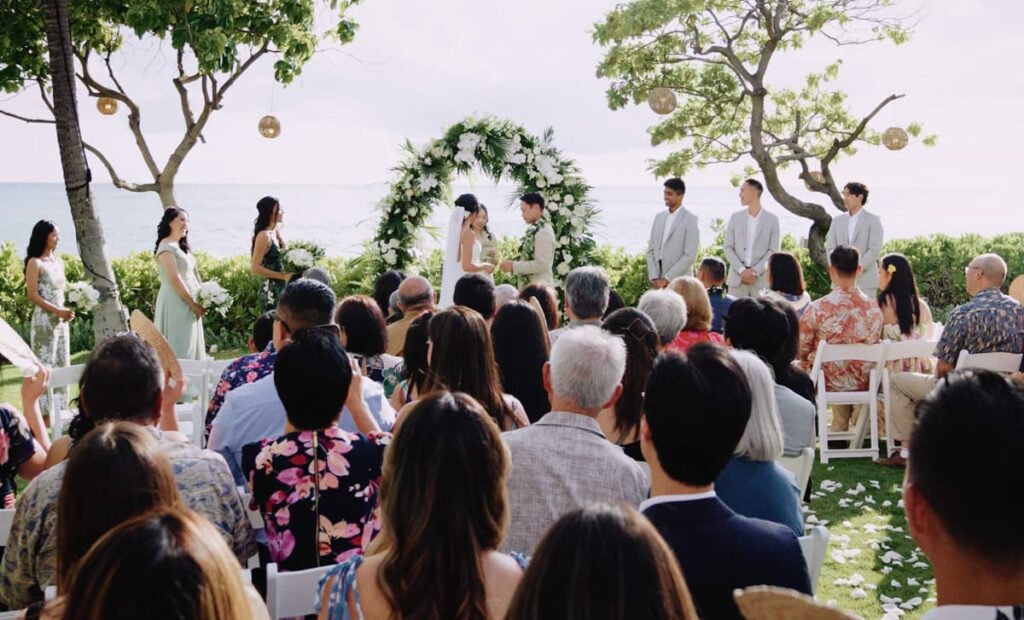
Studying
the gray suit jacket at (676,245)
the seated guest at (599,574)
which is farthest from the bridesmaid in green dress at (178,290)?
the seated guest at (599,574)

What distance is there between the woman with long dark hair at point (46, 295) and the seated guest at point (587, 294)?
5.09m

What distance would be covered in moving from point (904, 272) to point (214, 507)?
20.0 feet

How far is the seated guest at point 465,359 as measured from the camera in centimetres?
398

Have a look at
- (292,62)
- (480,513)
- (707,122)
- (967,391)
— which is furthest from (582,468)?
(707,122)

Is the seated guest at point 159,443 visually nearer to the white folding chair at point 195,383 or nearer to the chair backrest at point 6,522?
the chair backrest at point 6,522

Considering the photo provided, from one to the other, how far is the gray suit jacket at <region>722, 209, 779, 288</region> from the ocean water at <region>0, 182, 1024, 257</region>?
147 centimetres

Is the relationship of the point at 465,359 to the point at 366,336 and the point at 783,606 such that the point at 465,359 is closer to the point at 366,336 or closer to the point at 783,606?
the point at 366,336

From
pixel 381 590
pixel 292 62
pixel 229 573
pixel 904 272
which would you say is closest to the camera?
pixel 229 573

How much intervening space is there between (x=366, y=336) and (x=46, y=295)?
4904 mm

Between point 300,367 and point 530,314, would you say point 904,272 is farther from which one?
point 300,367

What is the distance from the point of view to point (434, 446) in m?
2.20

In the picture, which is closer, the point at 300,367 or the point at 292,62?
the point at 300,367

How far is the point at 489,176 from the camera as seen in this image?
454 inches

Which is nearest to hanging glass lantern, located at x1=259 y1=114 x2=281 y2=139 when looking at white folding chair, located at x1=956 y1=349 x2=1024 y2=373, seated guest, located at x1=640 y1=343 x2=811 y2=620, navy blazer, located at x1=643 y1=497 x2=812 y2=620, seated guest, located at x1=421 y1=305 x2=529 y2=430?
white folding chair, located at x1=956 y1=349 x2=1024 y2=373
